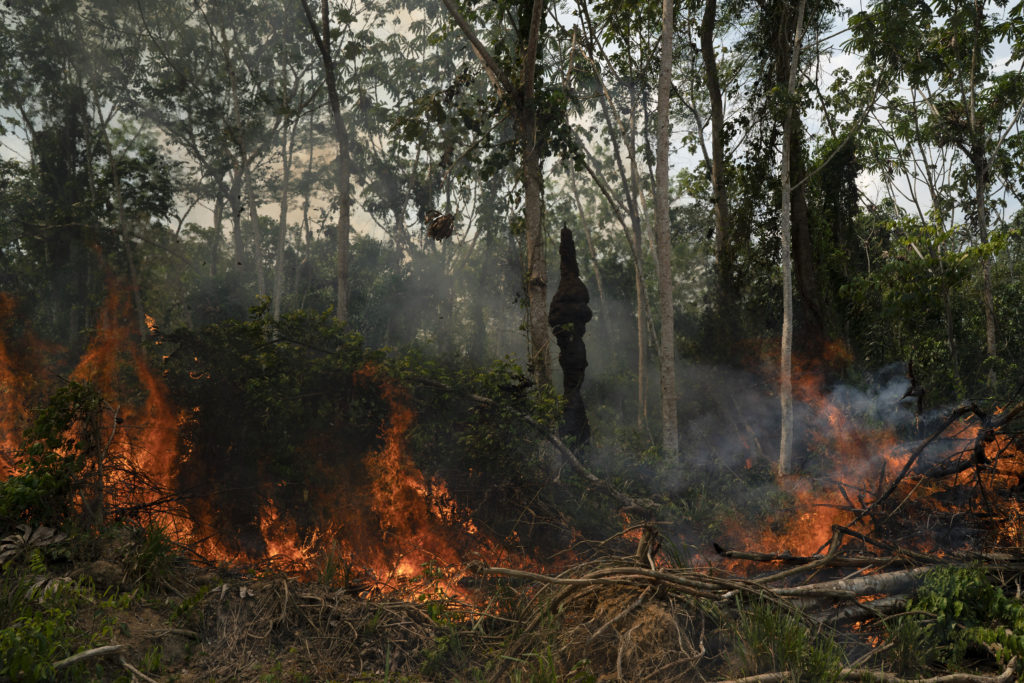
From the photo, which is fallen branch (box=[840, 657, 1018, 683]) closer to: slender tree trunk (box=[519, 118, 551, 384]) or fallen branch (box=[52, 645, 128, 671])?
fallen branch (box=[52, 645, 128, 671])

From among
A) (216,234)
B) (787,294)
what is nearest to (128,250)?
(216,234)

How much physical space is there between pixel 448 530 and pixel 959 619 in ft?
17.3

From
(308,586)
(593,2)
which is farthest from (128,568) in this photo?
(593,2)

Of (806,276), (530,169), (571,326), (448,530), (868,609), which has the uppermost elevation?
(530,169)

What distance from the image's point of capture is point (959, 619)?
488 cm

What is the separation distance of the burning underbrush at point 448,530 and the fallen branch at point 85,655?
0.06 m

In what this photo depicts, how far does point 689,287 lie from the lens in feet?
98.2

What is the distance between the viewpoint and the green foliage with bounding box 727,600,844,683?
4.08 m

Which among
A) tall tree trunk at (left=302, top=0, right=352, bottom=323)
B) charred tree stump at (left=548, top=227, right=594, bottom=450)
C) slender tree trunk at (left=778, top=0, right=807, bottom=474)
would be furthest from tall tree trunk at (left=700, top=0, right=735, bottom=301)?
tall tree trunk at (left=302, top=0, right=352, bottom=323)

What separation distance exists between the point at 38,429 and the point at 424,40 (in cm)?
1950

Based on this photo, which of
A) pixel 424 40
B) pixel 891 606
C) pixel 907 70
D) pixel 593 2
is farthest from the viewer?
pixel 424 40

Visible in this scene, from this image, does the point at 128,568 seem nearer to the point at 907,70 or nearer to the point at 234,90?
→ the point at 907,70

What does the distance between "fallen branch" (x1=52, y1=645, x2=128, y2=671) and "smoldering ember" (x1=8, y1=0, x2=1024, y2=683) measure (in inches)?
2.1

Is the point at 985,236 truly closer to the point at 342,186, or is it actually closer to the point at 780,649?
the point at 780,649
